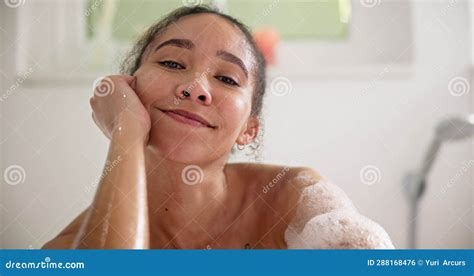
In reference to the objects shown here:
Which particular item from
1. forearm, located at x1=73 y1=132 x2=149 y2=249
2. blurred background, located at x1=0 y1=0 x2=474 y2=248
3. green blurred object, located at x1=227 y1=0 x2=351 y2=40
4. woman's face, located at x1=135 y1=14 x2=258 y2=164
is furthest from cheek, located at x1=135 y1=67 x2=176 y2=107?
green blurred object, located at x1=227 y1=0 x2=351 y2=40

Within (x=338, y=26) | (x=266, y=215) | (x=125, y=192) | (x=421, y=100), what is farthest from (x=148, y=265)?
(x=421, y=100)

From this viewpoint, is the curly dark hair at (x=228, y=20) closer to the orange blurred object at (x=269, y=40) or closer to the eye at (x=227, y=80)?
the eye at (x=227, y=80)

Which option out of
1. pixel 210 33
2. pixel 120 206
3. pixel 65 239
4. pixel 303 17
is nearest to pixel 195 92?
pixel 210 33

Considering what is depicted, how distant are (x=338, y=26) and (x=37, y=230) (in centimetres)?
100

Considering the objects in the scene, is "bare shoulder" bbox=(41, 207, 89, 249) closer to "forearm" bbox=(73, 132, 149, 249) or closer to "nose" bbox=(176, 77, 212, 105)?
"forearm" bbox=(73, 132, 149, 249)

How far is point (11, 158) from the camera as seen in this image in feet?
4.34

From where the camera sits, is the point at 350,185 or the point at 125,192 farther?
the point at 350,185

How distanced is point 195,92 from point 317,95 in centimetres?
65

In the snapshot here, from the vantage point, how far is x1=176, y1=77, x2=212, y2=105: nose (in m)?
0.77

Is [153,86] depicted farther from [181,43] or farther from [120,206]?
[120,206]

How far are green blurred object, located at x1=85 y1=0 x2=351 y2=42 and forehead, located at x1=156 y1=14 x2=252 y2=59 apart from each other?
43 centimetres

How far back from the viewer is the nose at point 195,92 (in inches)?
30.3

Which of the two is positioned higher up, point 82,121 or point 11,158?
point 82,121

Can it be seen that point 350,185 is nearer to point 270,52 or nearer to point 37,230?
point 270,52
